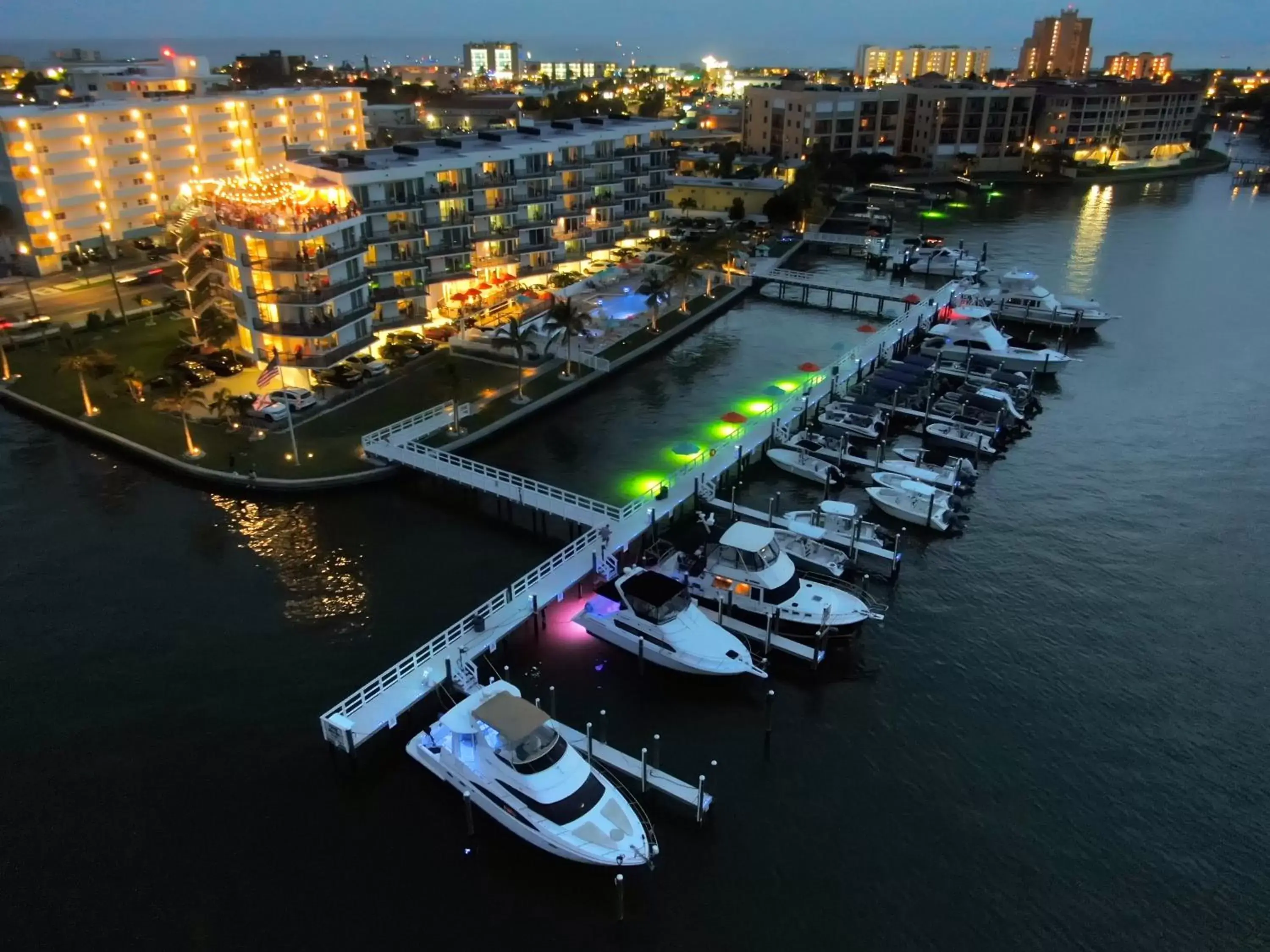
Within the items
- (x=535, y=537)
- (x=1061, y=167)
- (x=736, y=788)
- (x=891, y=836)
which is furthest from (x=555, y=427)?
(x=1061, y=167)

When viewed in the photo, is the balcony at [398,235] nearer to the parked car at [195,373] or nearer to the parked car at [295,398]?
the parked car at [195,373]

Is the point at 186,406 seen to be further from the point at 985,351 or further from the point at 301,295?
the point at 985,351

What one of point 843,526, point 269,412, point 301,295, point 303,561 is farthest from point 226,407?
point 843,526

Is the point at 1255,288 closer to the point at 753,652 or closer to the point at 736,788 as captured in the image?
the point at 753,652

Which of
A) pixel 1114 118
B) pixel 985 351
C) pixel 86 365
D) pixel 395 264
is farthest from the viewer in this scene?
pixel 1114 118

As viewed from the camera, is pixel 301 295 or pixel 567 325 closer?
pixel 301 295

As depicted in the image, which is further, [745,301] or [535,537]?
[745,301]
